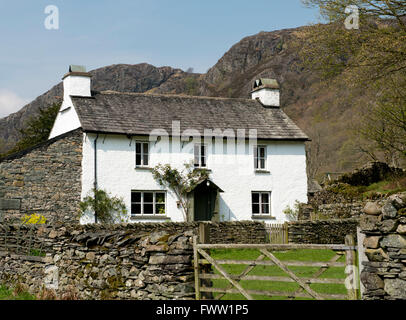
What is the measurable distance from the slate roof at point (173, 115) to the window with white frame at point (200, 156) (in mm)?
872

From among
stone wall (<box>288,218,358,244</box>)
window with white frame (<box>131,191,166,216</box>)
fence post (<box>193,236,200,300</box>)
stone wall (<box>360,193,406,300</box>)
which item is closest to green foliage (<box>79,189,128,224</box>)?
window with white frame (<box>131,191,166,216</box>)

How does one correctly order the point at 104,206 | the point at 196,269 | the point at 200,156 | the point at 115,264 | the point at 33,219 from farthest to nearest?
the point at 200,156, the point at 104,206, the point at 33,219, the point at 115,264, the point at 196,269

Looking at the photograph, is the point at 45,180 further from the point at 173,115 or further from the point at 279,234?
the point at 279,234

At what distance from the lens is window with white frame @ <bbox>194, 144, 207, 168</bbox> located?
27.5 metres

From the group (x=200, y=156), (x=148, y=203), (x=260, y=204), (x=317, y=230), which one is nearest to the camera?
(x=317, y=230)

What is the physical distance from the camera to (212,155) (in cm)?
2764

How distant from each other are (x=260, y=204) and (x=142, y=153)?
714cm

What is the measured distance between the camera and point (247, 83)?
12494cm

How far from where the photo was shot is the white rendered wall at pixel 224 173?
25578mm

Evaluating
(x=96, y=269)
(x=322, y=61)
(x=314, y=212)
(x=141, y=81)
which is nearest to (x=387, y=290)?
(x=96, y=269)

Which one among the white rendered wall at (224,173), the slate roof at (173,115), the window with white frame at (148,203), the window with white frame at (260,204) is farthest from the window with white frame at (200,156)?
the window with white frame at (260,204)

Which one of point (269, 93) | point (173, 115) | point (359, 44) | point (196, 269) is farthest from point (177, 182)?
point (196, 269)

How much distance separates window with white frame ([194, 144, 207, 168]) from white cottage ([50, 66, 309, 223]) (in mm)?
54

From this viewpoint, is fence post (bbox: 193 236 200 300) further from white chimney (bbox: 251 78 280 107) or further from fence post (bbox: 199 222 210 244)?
white chimney (bbox: 251 78 280 107)
